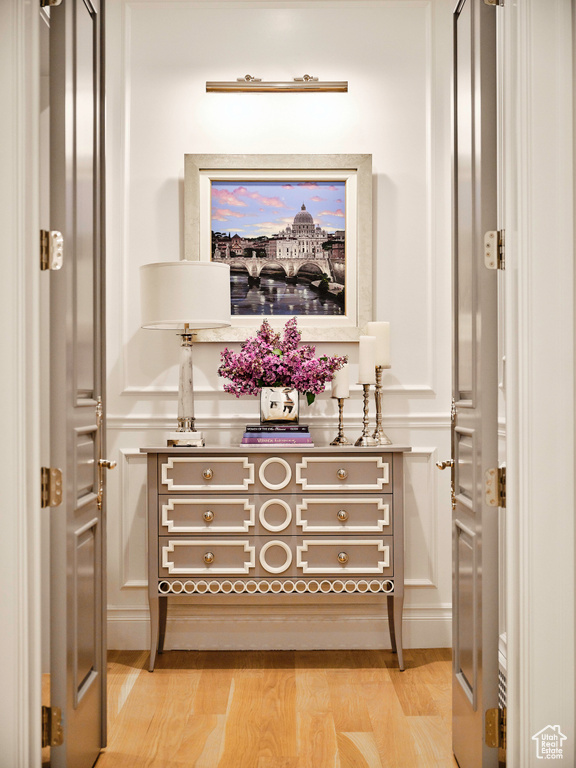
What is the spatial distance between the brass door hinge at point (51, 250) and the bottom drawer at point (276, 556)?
146 cm

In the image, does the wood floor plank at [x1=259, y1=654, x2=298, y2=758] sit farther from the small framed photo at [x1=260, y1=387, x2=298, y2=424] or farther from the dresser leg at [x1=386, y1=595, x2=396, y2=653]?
the small framed photo at [x1=260, y1=387, x2=298, y2=424]

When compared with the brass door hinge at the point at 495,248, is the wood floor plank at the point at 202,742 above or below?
below

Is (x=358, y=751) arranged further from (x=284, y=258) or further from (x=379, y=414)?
(x=284, y=258)

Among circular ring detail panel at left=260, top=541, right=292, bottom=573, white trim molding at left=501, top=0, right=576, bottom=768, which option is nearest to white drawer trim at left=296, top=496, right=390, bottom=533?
circular ring detail panel at left=260, top=541, right=292, bottom=573

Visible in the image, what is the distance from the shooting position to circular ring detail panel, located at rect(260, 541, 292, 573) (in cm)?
276

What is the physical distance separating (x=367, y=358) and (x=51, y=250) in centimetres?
160

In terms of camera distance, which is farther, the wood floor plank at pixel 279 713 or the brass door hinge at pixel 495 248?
the wood floor plank at pixel 279 713

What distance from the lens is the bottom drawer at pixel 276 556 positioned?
2.76m

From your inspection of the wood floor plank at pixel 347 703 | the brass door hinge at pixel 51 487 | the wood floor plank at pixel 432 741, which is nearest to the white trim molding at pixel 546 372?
the wood floor plank at pixel 432 741

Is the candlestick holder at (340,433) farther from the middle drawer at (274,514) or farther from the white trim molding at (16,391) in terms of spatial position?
the white trim molding at (16,391)

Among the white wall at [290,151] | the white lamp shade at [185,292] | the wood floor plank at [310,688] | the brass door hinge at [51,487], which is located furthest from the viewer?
the white wall at [290,151]

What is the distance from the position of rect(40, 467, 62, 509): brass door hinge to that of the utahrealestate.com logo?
4.28 feet

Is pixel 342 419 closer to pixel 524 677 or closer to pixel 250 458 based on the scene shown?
pixel 250 458

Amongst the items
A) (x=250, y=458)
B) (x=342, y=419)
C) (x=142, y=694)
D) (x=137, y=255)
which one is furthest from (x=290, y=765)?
(x=137, y=255)
